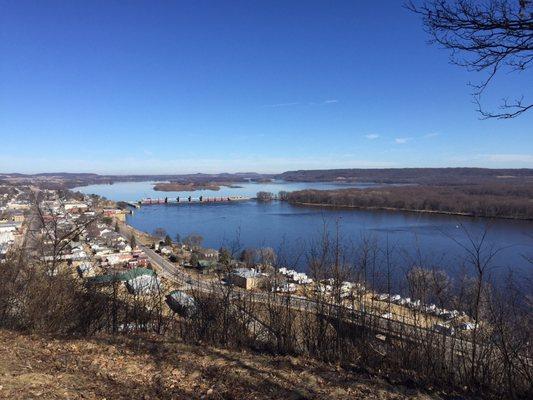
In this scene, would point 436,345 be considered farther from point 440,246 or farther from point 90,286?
point 440,246

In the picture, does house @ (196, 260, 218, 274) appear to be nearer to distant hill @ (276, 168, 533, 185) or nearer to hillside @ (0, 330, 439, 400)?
hillside @ (0, 330, 439, 400)

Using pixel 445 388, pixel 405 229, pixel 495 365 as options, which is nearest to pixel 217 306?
pixel 445 388

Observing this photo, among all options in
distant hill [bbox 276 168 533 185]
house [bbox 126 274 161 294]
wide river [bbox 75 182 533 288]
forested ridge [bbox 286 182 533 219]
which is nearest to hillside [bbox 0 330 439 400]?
house [bbox 126 274 161 294]

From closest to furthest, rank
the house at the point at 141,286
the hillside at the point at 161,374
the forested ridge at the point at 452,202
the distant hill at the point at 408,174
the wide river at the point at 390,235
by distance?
the hillside at the point at 161,374
the house at the point at 141,286
the wide river at the point at 390,235
the forested ridge at the point at 452,202
the distant hill at the point at 408,174

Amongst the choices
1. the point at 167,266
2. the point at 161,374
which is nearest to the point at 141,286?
the point at 161,374

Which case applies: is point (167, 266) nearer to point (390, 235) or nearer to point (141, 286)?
point (390, 235)

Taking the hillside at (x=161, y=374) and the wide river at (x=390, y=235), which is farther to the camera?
the wide river at (x=390, y=235)

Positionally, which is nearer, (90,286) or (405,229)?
(90,286)

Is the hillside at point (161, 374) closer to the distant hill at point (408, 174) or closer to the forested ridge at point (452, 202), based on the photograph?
the forested ridge at point (452, 202)

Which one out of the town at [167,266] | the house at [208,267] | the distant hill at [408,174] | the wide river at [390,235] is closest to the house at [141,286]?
the town at [167,266]
